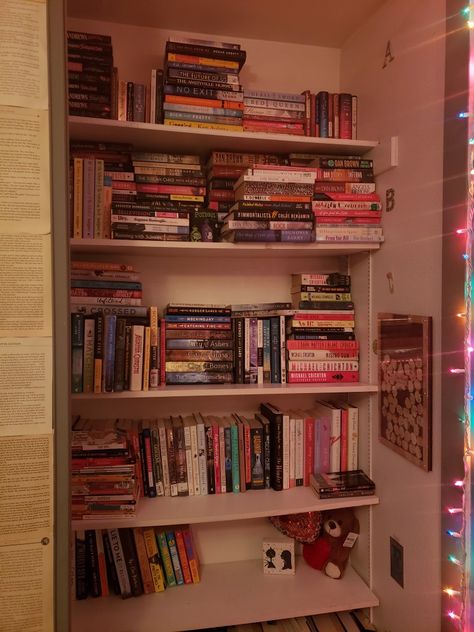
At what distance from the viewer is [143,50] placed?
161 centimetres

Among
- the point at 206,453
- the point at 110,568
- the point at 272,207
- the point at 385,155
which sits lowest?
the point at 110,568

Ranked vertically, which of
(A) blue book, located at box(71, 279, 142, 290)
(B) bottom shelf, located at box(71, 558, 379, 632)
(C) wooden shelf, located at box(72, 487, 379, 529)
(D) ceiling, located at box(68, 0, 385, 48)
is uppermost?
(D) ceiling, located at box(68, 0, 385, 48)

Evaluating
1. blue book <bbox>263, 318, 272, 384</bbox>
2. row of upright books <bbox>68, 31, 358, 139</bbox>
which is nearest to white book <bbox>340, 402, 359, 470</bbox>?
blue book <bbox>263, 318, 272, 384</bbox>

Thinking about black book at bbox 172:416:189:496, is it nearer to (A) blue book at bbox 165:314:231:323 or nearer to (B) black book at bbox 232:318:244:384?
(B) black book at bbox 232:318:244:384

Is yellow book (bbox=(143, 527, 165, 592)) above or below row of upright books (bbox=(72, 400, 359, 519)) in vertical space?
below

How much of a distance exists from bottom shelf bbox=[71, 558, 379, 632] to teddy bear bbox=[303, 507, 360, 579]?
4cm

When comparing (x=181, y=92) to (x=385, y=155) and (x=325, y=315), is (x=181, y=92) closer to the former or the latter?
(x=385, y=155)

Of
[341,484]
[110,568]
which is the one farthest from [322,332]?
[110,568]

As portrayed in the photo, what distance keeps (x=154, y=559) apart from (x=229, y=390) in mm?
633

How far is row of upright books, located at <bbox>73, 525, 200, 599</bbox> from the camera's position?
1.45 metres

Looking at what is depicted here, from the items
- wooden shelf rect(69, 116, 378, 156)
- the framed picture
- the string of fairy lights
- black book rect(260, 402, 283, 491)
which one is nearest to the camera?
the string of fairy lights

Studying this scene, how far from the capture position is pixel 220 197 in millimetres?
1521

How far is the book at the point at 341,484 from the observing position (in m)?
1.49

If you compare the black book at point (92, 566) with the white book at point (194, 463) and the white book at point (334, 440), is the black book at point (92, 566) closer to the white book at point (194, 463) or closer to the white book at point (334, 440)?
the white book at point (194, 463)
